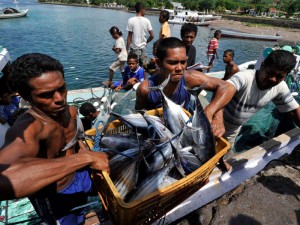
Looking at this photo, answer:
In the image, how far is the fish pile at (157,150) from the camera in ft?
5.64

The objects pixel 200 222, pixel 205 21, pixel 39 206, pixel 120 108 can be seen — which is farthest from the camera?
pixel 205 21

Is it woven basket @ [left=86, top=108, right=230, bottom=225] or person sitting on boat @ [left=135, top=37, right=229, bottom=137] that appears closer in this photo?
woven basket @ [left=86, top=108, right=230, bottom=225]

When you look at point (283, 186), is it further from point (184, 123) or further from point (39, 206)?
point (39, 206)

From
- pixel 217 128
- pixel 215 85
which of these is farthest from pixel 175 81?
pixel 217 128

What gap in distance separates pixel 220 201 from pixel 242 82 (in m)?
A: 1.63

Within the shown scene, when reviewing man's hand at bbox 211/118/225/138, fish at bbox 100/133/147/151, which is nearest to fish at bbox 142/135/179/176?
fish at bbox 100/133/147/151

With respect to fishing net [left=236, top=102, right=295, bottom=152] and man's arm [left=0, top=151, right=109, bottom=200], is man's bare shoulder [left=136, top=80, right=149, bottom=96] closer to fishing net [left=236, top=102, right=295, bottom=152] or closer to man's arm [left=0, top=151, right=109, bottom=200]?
man's arm [left=0, top=151, right=109, bottom=200]

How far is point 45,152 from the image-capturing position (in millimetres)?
1741

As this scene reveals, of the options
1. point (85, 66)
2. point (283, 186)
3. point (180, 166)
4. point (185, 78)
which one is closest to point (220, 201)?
point (283, 186)

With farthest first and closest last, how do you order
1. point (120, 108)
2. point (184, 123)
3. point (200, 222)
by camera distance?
point (120, 108), point (200, 222), point (184, 123)

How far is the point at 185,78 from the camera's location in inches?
105

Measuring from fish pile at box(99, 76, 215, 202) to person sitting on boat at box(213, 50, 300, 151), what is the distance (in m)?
0.85

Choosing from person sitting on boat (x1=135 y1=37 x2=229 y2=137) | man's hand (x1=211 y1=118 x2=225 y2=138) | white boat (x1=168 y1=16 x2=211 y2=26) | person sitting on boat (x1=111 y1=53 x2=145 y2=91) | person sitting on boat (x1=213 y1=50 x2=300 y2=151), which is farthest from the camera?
white boat (x1=168 y1=16 x2=211 y2=26)

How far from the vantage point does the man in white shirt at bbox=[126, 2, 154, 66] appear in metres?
7.28
